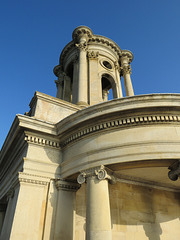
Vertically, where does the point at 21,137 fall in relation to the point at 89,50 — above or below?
below

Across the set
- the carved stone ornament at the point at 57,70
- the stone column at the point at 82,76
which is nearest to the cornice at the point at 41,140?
the stone column at the point at 82,76

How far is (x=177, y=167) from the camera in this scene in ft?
29.6

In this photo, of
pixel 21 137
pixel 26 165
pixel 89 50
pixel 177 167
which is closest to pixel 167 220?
pixel 177 167

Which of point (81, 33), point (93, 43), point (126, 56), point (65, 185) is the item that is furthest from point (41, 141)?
point (126, 56)

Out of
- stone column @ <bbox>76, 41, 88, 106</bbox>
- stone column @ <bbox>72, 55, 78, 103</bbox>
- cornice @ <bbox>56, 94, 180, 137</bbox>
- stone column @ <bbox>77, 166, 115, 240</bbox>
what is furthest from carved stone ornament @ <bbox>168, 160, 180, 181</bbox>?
stone column @ <bbox>72, 55, 78, 103</bbox>

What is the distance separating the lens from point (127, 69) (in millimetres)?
27812

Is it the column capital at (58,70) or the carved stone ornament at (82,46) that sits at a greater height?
the column capital at (58,70)

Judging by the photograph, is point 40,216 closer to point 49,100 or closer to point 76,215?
point 76,215

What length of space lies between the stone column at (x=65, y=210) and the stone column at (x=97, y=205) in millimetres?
1498

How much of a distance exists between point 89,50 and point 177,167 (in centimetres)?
1960

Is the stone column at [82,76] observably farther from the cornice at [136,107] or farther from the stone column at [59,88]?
the cornice at [136,107]

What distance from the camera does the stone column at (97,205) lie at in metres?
8.08

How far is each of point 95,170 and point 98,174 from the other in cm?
25

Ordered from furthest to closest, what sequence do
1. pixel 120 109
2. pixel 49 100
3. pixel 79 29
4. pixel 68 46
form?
pixel 68 46 → pixel 79 29 → pixel 49 100 → pixel 120 109
